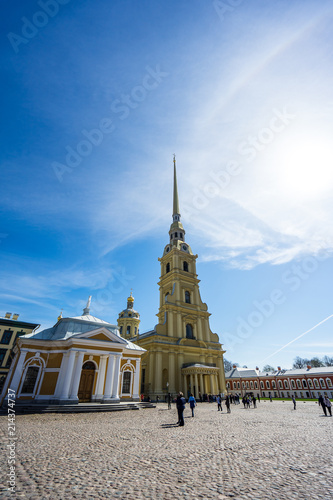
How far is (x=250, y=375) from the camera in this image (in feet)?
216

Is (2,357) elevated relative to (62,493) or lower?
elevated

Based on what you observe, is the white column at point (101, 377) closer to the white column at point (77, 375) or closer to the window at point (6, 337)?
the white column at point (77, 375)

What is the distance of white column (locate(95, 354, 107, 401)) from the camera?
19.8 m

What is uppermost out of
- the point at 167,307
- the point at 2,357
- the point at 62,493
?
the point at 167,307

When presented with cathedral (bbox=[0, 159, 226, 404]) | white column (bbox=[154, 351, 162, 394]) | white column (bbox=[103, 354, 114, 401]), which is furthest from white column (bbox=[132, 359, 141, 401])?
white column (bbox=[154, 351, 162, 394])

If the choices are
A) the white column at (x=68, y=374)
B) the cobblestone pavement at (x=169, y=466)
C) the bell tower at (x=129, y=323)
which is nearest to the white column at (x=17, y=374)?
the white column at (x=68, y=374)

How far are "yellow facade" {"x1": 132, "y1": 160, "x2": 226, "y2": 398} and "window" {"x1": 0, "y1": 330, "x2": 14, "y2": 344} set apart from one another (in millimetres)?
19103

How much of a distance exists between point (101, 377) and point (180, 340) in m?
16.4

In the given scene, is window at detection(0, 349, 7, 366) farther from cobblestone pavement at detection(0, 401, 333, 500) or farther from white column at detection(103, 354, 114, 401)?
cobblestone pavement at detection(0, 401, 333, 500)

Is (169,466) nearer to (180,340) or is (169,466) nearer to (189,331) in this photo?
(180,340)

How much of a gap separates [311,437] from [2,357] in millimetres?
40035

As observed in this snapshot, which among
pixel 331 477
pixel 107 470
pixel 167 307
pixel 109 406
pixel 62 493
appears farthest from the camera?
pixel 167 307

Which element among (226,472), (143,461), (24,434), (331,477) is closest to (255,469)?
(226,472)

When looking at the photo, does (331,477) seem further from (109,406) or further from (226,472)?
(109,406)
